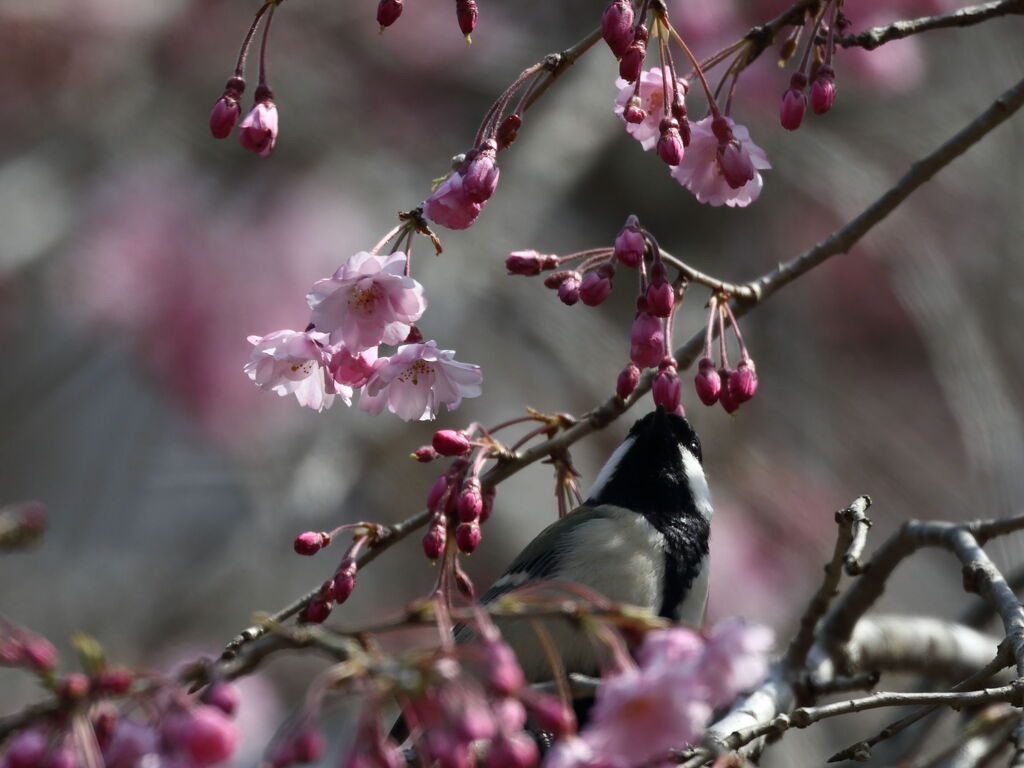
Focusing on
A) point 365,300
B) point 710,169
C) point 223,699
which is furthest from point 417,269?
point 223,699

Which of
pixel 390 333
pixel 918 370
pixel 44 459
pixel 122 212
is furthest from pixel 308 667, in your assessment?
pixel 390 333

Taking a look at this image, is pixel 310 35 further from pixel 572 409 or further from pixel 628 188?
pixel 572 409

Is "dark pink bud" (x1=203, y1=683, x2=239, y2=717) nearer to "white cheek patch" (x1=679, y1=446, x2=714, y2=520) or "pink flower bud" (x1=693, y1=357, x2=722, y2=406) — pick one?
"pink flower bud" (x1=693, y1=357, x2=722, y2=406)

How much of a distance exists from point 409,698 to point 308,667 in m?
4.71

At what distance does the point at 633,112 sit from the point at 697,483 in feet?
3.14

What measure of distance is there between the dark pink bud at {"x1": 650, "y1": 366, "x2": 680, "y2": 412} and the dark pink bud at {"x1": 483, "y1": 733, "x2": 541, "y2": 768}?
2.12ft

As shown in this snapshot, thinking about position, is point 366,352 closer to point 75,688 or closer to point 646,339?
point 646,339

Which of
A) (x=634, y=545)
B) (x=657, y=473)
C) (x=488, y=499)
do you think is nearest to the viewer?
(x=488, y=499)

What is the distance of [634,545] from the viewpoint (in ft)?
7.26

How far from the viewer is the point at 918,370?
5754 millimetres

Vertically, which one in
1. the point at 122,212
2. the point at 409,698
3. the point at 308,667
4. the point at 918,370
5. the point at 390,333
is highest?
the point at 122,212

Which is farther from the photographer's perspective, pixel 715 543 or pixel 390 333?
pixel 715 543

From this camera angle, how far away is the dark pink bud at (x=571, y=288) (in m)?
1.62

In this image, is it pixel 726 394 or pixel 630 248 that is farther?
pixel 726 394
